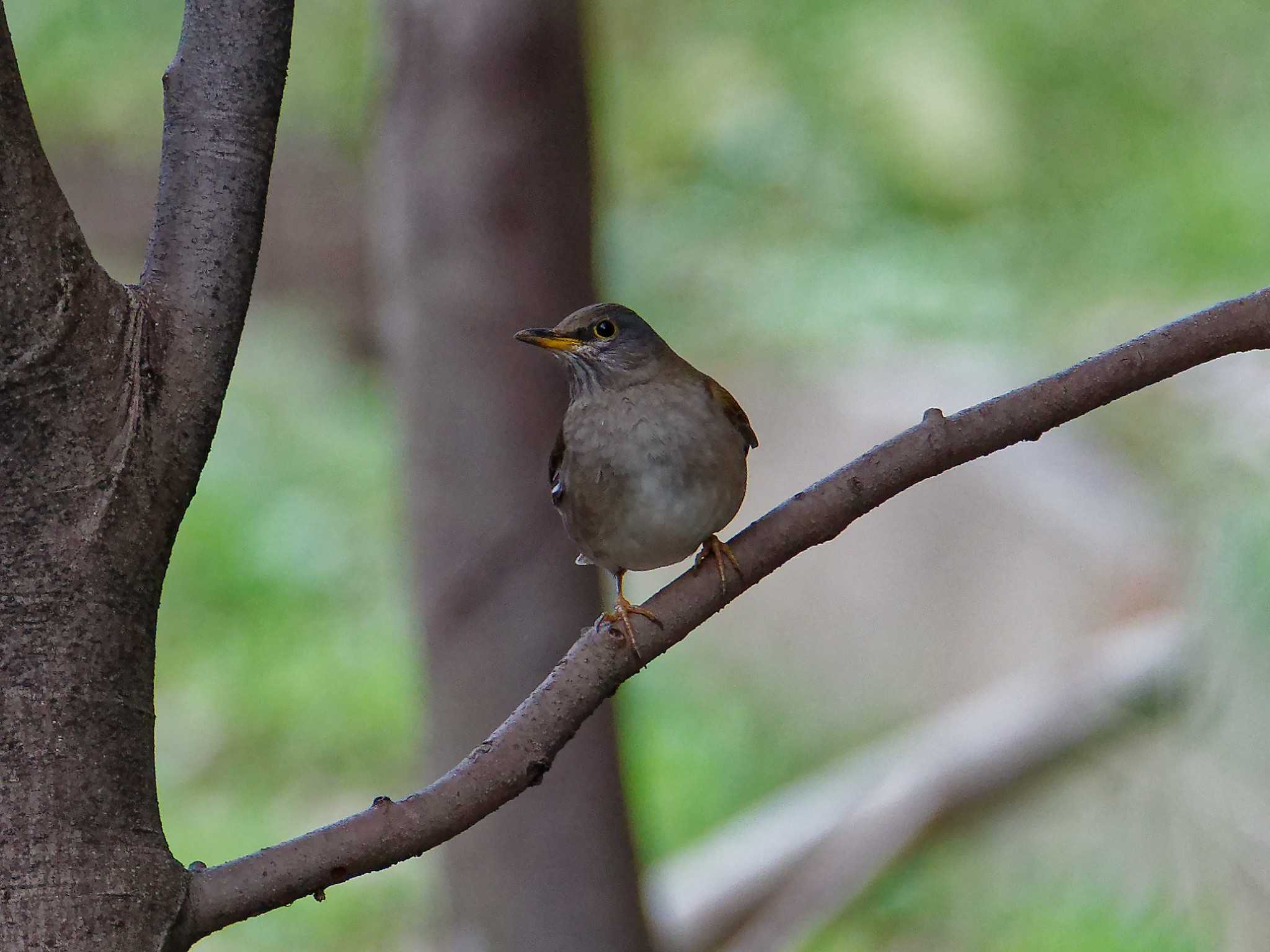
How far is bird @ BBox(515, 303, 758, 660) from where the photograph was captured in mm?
2014

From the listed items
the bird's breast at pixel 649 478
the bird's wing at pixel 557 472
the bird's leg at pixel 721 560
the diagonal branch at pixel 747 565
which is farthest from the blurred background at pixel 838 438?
the diagonal branch at pixel 747 565

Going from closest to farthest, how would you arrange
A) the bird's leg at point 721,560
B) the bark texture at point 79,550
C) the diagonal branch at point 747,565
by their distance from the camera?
the bark texture at point 79,550
the diagonal branch at point 747,565
the bird's leg at point 721,560

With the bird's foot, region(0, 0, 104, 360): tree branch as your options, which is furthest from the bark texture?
the bird's foot

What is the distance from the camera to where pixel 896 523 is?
22.3 ft

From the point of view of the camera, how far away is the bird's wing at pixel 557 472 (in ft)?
7.02

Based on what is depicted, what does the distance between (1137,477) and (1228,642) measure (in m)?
1.75

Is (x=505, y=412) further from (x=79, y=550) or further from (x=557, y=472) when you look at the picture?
(x=79, y=550)

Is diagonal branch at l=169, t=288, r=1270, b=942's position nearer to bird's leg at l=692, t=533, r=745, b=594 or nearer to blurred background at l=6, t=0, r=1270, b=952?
bird's leg at l=692, t=533, r=745, b=594

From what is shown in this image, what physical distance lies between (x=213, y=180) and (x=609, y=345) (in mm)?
791

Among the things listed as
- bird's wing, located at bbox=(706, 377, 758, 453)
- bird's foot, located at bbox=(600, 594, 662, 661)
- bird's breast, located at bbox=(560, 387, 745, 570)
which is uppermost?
bird's wing, located at bbox=(706, 377, 758, 453)

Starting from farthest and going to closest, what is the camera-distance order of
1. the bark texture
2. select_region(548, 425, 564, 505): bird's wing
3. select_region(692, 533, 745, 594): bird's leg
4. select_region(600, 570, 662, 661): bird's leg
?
select_region(548, 425, 564, 505): bird's wing
select_region(692, 533, 745, 594): bird's leg
select_region(600, 570, 662, 661): bird's leg
the bark texture

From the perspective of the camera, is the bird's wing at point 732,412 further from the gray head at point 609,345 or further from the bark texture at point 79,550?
the bark texture at point 79,550

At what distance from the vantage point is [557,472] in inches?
85.5

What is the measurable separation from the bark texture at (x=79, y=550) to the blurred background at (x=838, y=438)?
211cm
